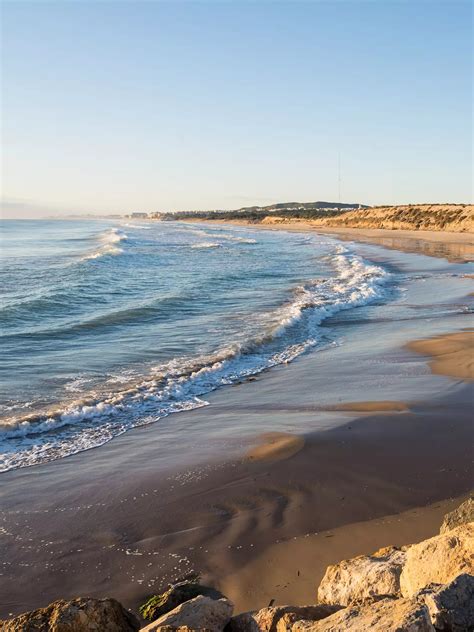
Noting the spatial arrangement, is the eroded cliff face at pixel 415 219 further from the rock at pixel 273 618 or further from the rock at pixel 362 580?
the rock at pixel 273 618

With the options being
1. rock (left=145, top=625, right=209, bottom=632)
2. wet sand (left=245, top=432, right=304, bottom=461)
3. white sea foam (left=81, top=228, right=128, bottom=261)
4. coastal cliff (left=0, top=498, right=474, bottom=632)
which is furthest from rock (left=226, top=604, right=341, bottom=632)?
white sea foam (left=81, top=228, right=128, bottom=261)

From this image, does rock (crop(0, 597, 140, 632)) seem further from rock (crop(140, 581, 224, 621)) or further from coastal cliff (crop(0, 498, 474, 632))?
rock (crop(140, 581, 224, 621))

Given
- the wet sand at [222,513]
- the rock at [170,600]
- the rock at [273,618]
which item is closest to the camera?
the rock at [273,618]

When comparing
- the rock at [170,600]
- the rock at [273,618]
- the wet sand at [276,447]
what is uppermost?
the rock at [273,618]

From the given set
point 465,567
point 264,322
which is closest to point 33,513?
point 465,567

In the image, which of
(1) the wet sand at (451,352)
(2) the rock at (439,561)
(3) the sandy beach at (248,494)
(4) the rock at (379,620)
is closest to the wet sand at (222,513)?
(3) the sandy beach at (248,494)

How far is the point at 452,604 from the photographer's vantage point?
276 centimetres

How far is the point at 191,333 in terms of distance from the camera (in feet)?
48.1

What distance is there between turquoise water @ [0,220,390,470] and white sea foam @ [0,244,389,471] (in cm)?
2

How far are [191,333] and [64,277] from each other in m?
12.7

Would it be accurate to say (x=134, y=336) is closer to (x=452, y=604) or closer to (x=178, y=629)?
(x=178, y=629)

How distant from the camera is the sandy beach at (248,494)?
4598mm

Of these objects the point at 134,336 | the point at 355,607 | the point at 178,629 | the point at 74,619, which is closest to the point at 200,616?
the point at 178,629

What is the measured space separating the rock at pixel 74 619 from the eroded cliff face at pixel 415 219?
203 feet
